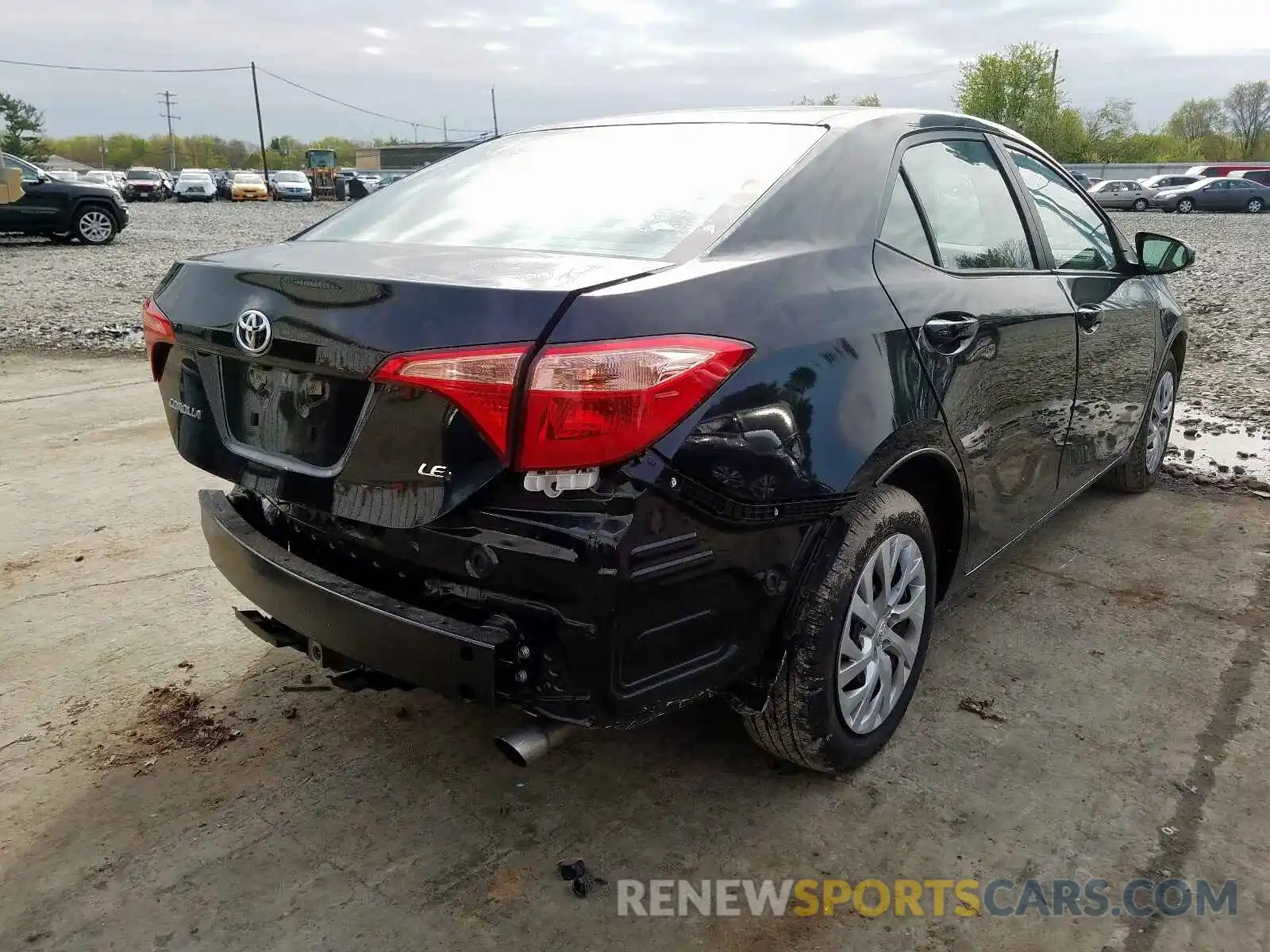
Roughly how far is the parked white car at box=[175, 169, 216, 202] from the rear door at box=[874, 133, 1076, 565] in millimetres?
47946

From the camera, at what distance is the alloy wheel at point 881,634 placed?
7.96 feet

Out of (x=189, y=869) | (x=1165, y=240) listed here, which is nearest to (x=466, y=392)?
(x=189, y=869)

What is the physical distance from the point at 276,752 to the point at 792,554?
154cm

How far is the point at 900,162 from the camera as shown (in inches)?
108

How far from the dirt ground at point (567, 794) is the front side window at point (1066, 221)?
4.12 feet

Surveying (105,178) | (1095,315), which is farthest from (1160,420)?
(105,178)

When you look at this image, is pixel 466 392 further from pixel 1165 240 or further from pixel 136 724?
pixel 1165 240

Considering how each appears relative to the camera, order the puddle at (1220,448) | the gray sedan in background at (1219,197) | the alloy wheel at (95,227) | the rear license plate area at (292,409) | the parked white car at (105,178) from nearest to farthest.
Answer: the rear license plate area at (292,409), the puddle at (1220,448), the alloy wheel at (95,227), the gray sedan in background at (1219,197), the parked white car at (105,178)

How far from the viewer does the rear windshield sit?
2350mm

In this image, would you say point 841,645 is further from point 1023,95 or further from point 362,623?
point 1023,95

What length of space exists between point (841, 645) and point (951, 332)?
89 centimetres

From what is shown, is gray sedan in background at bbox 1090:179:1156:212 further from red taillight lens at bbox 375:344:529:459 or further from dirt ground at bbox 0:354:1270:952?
red taillight lens at bbox 375:344:529:459

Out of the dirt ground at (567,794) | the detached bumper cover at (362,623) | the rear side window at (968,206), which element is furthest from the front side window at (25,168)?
the rear side window at (968,206)

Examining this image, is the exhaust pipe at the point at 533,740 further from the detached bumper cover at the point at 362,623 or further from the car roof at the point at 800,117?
the car roof at the point at 800,117
